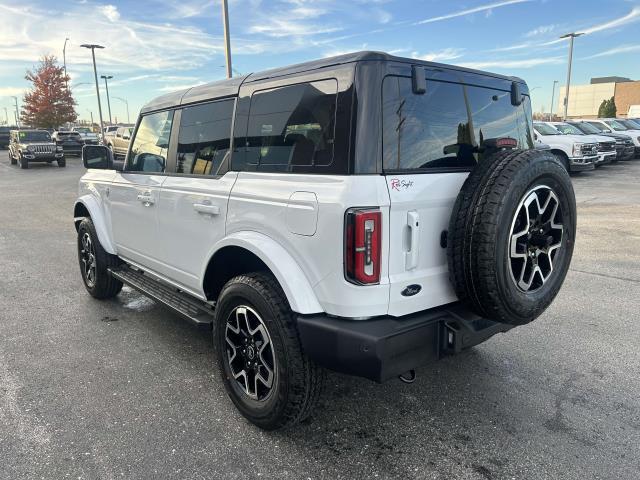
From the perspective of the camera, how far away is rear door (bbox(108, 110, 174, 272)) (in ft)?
13.1

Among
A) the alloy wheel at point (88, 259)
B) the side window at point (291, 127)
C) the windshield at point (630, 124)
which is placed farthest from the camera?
the windshield at point (630, 124)

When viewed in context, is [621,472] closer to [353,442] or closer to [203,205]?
[353,442]

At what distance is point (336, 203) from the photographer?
2359mm

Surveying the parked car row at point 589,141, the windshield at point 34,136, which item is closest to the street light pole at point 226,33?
the parked car row at point 589,141

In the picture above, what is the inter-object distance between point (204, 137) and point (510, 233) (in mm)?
2155

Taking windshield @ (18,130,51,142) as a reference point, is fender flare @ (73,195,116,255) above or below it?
below

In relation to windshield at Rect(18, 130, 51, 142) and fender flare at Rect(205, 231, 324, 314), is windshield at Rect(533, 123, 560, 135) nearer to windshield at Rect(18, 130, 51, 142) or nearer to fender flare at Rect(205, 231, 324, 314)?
fender flare at Rect(205, 231, 324, 314)

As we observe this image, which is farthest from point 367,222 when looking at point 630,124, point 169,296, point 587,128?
point 630,124

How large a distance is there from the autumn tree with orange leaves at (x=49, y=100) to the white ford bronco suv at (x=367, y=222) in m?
43.0

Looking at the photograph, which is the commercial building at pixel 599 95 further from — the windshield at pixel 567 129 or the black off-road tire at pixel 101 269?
the black off-road tire at pixel 101 269

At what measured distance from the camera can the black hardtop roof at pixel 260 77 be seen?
2.47 meters

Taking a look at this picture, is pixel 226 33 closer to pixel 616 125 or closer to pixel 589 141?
pixel 589 141

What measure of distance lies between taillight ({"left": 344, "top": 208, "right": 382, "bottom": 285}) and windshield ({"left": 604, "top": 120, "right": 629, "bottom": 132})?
77.7 feet

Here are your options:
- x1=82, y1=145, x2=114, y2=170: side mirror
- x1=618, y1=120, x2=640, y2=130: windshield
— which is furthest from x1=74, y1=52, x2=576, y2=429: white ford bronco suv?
x1=618, y1=120, x2=640, y2=130: windshield
